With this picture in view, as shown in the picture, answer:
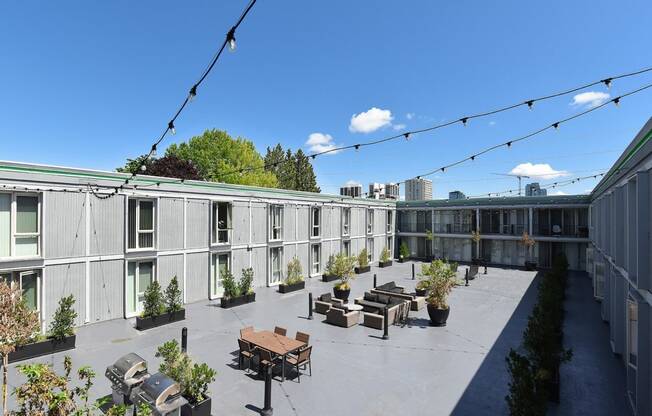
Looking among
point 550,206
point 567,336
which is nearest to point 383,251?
point 550,206

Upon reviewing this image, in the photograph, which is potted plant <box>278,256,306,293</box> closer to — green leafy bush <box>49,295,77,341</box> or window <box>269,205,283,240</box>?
window <box>269,205,283,240</box>

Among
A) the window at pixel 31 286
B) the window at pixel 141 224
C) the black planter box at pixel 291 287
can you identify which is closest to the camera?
the window at pixel 31 286

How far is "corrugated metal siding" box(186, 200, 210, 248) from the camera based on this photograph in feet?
54.6

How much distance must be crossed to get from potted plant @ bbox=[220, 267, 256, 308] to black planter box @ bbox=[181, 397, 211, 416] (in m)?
9.08

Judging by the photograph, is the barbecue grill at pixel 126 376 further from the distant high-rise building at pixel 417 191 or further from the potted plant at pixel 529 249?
the distant high-rise building at pixel 417 191

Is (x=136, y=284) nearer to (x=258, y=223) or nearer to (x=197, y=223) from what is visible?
(x=197, y=223)

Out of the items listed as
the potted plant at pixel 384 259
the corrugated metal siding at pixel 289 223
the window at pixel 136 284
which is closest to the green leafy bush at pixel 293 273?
the corrugated metal siding at pixel 289 223

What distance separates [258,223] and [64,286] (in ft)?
31.2

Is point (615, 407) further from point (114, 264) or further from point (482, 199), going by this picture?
point (482, 199)

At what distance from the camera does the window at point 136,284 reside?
14.5 meters

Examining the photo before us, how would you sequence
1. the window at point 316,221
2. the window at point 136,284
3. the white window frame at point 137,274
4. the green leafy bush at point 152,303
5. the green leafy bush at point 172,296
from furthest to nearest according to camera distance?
the window at point 316,221 < the window at point 136,284 < the white window frame at point 137,274 < the green leafy bush at point 172,296 < the green leafy bush at point 152,303

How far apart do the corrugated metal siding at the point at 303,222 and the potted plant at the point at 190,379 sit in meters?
15.3

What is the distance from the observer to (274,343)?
9.73 m

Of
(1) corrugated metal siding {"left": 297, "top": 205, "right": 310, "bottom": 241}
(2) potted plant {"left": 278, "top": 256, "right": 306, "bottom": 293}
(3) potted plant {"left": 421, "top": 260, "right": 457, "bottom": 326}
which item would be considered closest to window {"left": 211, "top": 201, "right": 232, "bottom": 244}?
(2) potted plant {"left": 278, "top": 256, "right": 306, "bottom": 293}
